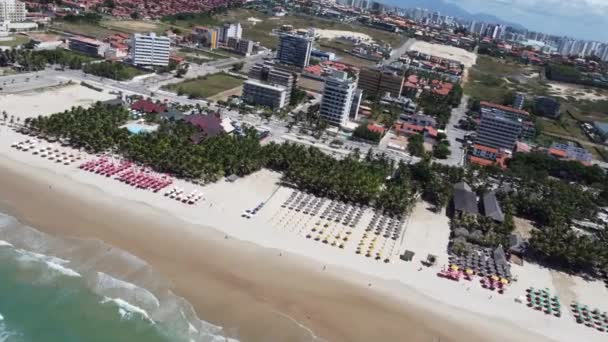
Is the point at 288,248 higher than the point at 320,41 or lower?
lower

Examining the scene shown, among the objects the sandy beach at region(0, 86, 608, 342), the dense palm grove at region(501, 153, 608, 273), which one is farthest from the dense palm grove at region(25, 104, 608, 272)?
the sandy beach at region(0, 86, 608, 342)

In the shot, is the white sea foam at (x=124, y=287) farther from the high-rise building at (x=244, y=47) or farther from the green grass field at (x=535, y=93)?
the high-rise building at (x=244, y=47)

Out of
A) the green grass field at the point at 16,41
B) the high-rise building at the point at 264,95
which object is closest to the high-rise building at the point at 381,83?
the high-rise building at the point at 264,95

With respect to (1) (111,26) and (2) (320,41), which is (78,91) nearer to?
(1) (111,26)

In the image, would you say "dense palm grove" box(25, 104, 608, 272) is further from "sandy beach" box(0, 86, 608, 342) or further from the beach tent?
the beach tent

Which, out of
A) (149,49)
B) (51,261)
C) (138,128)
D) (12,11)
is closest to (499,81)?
(149,49)

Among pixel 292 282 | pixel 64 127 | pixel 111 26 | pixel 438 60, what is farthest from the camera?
pixel 438 60

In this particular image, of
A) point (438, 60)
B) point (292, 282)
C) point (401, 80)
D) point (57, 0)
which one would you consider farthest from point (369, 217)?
point (57, 0)
